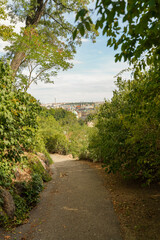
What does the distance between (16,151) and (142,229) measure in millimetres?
3760

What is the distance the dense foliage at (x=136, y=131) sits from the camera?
173 inches

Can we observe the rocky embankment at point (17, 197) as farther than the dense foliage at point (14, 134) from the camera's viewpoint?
Yes

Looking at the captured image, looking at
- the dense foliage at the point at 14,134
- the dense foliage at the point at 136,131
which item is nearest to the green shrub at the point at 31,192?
the dense foliage at the point at 14,134

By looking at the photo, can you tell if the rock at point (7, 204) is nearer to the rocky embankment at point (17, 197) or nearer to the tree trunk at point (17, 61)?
the rocky embankment at point (17, 197)

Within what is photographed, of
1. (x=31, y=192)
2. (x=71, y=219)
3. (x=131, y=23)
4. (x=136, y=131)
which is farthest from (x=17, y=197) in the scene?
(x=131, y=23)

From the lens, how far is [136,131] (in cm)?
582

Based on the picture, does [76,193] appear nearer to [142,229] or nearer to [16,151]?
[142,229]

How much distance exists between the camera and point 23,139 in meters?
4.92

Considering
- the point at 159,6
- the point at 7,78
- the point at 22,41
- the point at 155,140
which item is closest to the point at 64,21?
the point at 22,41

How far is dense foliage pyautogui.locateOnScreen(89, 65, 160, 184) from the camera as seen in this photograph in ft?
14.5

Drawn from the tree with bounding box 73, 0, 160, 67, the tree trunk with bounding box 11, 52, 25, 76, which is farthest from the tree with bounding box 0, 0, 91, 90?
the tree with bounding box 73, 0, 160, 67

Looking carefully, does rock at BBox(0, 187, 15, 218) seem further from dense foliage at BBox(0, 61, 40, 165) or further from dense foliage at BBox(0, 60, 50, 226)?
dense foliage at BBox(0, 61, 40, 165)

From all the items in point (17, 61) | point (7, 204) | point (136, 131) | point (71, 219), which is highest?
point (17, 61)

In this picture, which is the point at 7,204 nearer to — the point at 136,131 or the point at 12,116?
the point at 12,116
